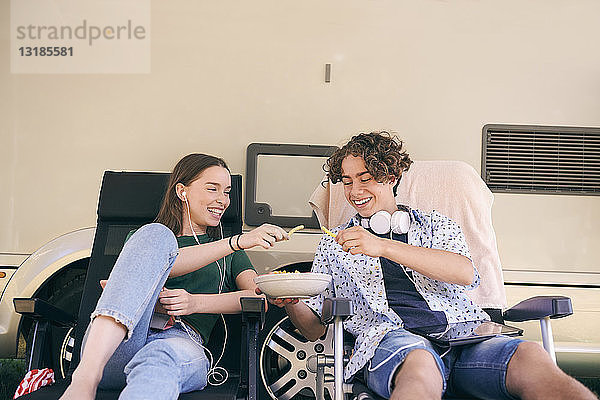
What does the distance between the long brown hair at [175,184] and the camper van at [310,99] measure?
0.48 meters

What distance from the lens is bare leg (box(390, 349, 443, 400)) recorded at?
1.93 metres

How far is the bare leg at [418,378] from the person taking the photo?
1.93m

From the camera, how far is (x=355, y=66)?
131 inches

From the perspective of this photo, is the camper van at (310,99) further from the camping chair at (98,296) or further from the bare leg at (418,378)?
the bare leg at (418,378)

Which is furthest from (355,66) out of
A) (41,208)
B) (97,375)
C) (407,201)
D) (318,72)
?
(97,375)

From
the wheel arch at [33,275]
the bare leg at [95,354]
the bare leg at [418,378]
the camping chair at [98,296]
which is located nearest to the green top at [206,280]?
the camping chair at [98,296]

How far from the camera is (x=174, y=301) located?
2410 millimetres

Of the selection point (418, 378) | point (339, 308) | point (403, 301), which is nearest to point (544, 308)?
point (403, 301)

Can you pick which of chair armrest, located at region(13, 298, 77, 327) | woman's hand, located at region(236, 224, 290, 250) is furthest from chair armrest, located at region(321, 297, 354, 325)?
chair armrest, located at region(13, 298, 77, 327)

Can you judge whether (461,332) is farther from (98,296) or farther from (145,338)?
(98,296)

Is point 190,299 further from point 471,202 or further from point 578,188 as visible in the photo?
point 578,188

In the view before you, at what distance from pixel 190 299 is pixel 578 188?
73.8 inches

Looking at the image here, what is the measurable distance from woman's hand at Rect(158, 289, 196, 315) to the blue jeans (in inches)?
4.1

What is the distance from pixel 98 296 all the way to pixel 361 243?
3.49ft
